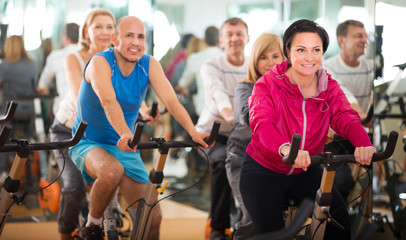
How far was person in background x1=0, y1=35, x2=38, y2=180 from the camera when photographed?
20.6 ft

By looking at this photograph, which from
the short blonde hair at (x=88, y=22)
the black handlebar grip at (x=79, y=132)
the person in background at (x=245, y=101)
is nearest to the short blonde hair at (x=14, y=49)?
the short blonde hair at (x=88, y=22)

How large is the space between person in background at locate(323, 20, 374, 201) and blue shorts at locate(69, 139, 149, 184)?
4.61 ft

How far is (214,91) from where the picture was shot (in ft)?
14.5

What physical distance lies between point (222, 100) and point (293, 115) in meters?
1.44

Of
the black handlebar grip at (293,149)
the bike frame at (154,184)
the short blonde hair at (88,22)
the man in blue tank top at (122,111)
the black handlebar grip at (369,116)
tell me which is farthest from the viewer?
the short blonde hair at (88,22)

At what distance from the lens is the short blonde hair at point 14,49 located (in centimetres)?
623

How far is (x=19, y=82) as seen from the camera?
6.37 meters

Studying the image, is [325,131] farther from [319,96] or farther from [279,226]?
[279,226]

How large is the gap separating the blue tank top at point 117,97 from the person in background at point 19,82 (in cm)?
298

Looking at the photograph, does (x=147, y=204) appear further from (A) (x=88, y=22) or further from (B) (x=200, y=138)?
(A) (x=88, y=22)

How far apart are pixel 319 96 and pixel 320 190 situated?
45 cm

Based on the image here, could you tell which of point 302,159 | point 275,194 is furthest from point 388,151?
point 275,194

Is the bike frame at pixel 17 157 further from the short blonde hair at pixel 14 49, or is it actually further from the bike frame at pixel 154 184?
the short blonde hair at pixel 14 49

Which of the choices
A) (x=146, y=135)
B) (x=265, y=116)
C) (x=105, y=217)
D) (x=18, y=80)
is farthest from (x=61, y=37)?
(x=265, y=116)
